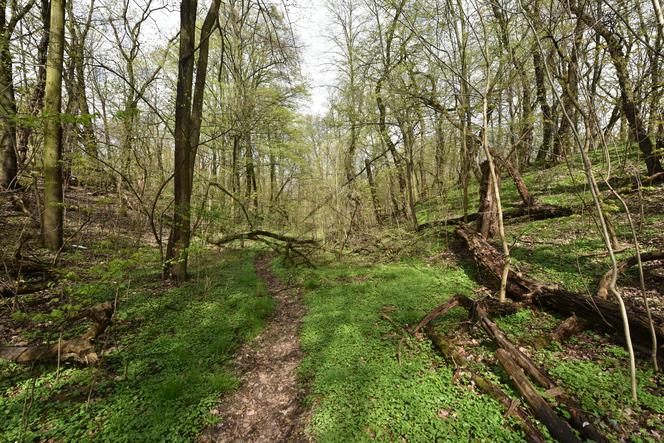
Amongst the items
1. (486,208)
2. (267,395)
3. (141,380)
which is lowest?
(267,395)

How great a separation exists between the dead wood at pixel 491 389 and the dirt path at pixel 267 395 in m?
1.87

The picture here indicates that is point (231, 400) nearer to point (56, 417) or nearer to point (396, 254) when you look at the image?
point (56, 417)

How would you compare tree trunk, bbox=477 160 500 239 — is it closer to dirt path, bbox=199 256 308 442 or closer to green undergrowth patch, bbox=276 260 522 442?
green undergrowth patch, bbox=276 260 522 442

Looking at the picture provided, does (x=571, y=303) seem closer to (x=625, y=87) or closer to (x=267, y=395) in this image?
(x=267, y=395)

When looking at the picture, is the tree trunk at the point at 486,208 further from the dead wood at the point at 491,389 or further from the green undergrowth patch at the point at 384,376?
the dead wood at the point at 491,389

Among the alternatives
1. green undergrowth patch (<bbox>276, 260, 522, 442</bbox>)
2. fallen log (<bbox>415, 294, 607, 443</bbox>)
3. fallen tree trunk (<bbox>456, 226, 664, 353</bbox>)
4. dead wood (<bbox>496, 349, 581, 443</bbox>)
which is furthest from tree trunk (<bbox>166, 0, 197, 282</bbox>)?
fallen tree trunk (<bbox>456, 226, 664, 353</bbox>)

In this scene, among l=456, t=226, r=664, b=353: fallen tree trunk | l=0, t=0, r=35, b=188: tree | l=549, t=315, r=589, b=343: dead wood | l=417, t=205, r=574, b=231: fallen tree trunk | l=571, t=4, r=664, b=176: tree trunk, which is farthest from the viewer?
l=417, t=205, r=574, b=231: fallen tree trunk

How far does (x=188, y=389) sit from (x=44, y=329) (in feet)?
8.44

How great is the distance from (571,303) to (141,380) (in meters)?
5.62

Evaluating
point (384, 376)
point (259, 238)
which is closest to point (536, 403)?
point (384, 376)

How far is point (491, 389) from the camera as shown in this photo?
2777 millimetres

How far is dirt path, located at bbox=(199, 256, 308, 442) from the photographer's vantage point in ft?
8.75

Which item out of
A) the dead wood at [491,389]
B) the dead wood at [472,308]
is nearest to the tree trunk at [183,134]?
the dead wood at [472,308]

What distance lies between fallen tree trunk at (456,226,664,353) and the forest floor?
0.66ft
